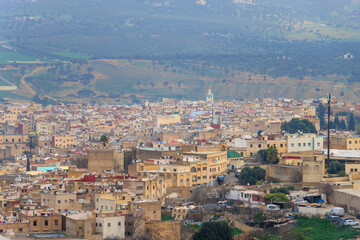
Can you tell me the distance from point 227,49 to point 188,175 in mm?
154065

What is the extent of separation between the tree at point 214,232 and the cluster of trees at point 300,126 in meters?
33.1

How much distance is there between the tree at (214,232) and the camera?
3314 centimetres

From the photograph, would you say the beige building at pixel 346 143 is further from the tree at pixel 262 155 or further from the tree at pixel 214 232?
the tree at pixel 214 232

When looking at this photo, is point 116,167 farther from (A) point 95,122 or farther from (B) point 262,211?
(A) point 95,122

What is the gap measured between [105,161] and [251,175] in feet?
25.4

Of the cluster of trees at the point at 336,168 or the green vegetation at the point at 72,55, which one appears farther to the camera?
the green vegetation at the point at 72,55

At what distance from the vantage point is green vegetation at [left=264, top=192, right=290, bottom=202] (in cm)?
3938

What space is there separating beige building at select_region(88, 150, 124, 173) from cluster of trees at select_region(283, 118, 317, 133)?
1885cm

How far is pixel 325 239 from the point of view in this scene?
34062 mm

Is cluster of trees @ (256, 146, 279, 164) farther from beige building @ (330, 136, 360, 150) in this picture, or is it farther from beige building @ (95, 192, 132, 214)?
beige building @ (95, 192, 132, 214)

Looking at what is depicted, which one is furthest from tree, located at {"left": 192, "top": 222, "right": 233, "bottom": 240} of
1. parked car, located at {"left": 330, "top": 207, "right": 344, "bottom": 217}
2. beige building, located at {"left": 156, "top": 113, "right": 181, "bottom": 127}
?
beige building, located at {"left": 156, "top": 113, "right": 181, "bottom": 127}

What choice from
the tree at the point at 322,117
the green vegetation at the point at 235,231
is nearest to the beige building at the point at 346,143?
the green vegetation at the point at 235,231

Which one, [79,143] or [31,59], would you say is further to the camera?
[31,59]

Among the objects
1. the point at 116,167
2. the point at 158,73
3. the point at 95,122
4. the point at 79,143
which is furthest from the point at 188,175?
the point at 158,73
